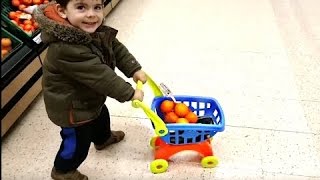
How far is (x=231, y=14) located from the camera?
321cm

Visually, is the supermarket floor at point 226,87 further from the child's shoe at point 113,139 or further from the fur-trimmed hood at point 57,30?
the fur-trimmed hood at point 57,30

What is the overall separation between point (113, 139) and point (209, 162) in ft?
1.65

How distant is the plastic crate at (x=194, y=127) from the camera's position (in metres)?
1.40

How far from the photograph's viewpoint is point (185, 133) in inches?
56.9

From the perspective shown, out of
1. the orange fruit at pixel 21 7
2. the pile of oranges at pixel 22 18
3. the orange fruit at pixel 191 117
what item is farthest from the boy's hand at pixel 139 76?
the orange fruit at pixel 21 7

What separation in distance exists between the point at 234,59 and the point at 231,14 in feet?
2.85

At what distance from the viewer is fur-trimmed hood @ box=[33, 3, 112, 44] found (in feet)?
3.62

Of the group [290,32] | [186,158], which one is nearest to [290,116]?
[186,158]

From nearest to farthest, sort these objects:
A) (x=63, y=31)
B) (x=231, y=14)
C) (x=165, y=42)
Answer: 1. (x=63, y=31)
2. (x=165, y=42)
3. (x=231, y=14)

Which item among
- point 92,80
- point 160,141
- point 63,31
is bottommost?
point 160,141

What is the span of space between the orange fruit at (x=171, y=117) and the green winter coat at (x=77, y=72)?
0.27 metres

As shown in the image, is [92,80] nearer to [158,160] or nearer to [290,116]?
[158,160]

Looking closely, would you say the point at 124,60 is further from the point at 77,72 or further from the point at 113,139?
the point at 113,139

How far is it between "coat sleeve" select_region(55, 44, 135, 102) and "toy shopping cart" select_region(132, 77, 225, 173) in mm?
162
